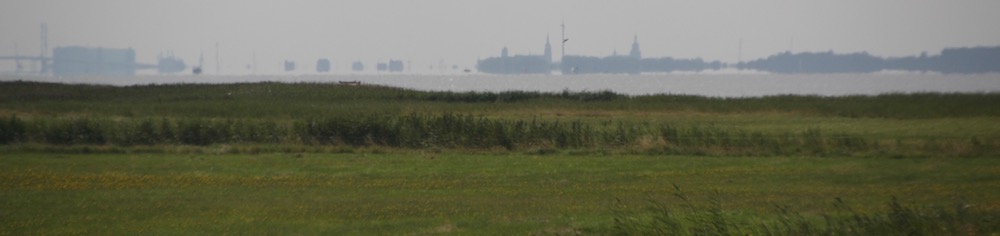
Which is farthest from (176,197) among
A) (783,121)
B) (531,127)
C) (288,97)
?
(288,97)

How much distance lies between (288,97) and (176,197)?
4892cm

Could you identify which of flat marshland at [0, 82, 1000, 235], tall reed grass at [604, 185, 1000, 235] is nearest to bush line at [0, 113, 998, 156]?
flat marshland at [0, 82, 1000, 235]

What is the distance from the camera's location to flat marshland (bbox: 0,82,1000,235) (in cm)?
2327

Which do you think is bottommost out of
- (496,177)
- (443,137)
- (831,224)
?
(496,177)

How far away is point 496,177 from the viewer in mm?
32625

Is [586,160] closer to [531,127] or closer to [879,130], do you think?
[531,127]

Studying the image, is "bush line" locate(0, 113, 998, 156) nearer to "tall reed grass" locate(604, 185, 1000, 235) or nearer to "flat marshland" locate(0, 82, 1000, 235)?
"flat marshland" locate(0, 82, 1000, 235)

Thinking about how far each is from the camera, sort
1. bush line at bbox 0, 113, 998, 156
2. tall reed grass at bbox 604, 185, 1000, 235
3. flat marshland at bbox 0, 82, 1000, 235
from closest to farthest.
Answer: tall reed grass at bbox 604, 185, 1000, 235, flat marshland at bbox 0, 82, 1000, 235, bush line at bbox 0, 113, 998, 156

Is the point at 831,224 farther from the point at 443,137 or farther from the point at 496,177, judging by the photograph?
the point at 443,137

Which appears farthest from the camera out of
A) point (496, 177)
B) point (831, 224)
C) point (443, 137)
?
point (443, 137)

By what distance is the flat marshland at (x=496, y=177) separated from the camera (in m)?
23.3

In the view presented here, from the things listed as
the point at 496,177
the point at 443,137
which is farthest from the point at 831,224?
the point at 443,137

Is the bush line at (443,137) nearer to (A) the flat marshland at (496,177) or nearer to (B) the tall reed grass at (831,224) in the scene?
(A) the flat marshland at (496,177)

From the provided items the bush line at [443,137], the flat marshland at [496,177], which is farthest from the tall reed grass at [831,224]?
the bush line at [443,137]
